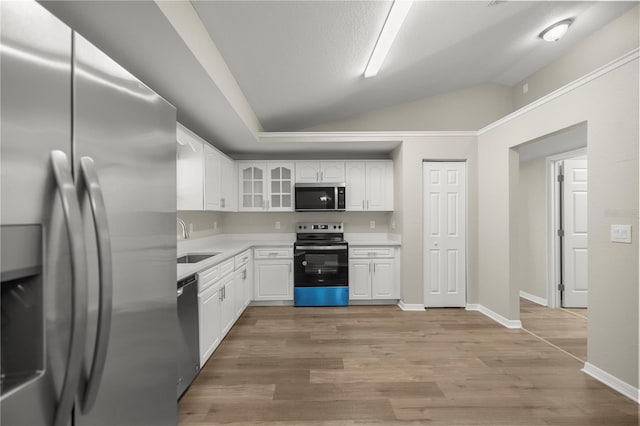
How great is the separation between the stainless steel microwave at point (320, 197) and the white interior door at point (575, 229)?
3039 millimetres

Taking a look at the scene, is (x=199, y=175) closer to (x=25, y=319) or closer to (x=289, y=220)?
(x=289, y=220)

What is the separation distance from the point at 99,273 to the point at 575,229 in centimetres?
523

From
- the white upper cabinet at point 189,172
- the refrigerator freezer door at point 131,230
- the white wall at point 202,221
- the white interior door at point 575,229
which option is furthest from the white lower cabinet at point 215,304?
the white interior door at point 575,229

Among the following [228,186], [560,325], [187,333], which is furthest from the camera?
[228,186]

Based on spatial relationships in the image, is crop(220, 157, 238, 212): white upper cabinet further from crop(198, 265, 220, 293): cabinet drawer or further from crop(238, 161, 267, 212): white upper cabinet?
crop(198, 265, 220, 293): cabinet drawer

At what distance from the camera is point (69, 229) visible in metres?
0.67

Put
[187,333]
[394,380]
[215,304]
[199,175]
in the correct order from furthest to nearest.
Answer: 1. [199,175]
2. [215,304]
3. [394,380]
4. [187,333]

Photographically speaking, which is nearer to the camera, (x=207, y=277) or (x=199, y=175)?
(x=207, y=277)

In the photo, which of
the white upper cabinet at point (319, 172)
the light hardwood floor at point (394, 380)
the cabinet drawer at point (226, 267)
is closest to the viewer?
the light hardwood floor at point (394, 380)

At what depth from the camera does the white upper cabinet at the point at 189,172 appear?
2809mm

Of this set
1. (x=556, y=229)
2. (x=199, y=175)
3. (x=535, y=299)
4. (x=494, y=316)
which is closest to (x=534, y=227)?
(x=556, y=229)

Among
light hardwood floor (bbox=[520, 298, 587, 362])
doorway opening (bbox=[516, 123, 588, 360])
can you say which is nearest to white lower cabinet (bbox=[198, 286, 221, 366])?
light hardwood floor (bbox=[520, 298, 587, 362])

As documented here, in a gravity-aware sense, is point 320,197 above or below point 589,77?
below

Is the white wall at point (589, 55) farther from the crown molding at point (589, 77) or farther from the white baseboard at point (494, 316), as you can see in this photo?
the white baseboard at point (494, 316)
